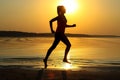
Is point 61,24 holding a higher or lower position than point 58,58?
higher

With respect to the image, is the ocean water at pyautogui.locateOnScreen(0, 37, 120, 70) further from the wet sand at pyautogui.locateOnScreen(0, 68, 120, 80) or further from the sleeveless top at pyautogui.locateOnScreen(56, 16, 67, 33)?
the wet sand at pyautogui.locateOnScreen(0, 68, 120, 80)

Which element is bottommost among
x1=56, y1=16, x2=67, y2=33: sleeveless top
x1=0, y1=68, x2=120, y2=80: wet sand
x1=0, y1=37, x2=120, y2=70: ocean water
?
x1=0, y1=37, x2=120, y2=70: ocean water

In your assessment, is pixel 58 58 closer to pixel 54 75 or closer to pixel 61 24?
pixel 61 24

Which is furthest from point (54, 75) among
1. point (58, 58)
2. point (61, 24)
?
point (58, 58)

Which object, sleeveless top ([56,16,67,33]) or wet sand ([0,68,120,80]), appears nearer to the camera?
wet sand ([0,68,120,80])

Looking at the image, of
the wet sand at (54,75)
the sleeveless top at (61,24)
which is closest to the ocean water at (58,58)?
the sleeveless top at (61,24)

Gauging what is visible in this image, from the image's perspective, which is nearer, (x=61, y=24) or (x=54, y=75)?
(x=54, y=75)

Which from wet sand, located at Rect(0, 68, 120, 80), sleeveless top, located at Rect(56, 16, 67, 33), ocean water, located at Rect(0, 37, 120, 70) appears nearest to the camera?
wet sand, located at Rect(0, 68, 120, 80)

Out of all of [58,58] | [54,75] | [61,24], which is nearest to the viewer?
[54,75]

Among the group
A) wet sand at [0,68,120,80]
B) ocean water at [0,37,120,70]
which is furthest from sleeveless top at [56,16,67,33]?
wet sand at [0,68,120,80]

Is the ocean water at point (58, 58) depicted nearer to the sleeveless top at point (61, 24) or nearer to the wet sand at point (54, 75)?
the sleeveless top at point (61, 24)

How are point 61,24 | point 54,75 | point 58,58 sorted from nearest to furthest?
point 54,75 → point 61,24 → point 58,58

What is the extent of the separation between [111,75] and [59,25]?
121 inches

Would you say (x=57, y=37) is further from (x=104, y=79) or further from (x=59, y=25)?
(x=104, y=79)
